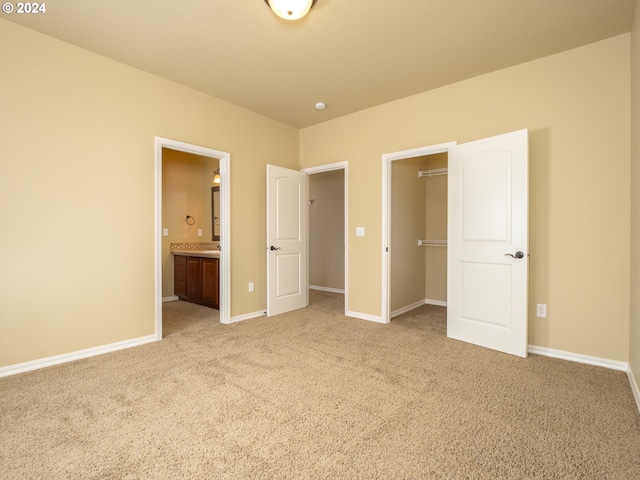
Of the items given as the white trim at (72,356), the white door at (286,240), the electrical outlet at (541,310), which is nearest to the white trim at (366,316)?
the white door at (286,240)

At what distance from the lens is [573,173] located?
9.11ft

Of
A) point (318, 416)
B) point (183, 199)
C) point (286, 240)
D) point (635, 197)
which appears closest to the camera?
point (318, 416)

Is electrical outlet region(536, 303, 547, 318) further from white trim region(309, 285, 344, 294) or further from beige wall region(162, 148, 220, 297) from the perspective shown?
beige wall region(162, 148, 220, 297)

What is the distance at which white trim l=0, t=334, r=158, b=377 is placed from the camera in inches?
98.2

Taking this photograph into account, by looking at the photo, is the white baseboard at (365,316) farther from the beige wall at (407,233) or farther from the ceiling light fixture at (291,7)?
the ceiling light fixture at (291,7)

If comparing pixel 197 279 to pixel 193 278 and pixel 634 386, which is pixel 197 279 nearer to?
pixel 193 278

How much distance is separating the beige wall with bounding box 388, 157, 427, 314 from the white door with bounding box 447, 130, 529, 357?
3.17 ft

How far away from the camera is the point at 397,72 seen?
3184 millimetres

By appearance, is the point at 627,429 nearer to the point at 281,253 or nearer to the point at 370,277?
the point at 370,277

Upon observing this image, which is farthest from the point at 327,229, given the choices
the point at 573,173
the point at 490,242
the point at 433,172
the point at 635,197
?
the point at 635,197

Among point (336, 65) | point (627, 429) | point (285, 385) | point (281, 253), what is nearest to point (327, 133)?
point (336, 65)

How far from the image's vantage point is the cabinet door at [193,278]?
190 inches

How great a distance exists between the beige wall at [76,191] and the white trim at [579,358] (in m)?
3.73

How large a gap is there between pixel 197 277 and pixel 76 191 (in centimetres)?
231
